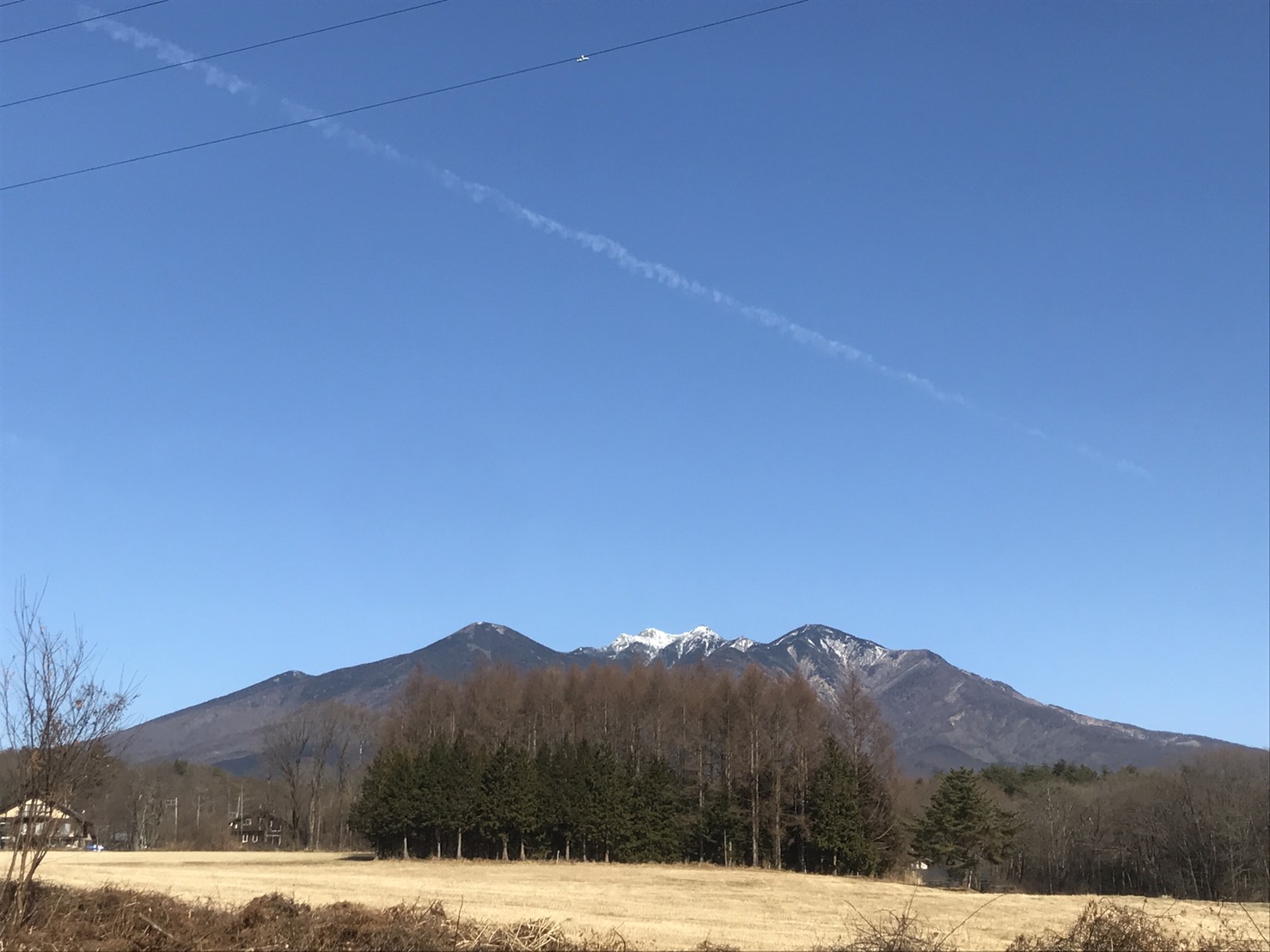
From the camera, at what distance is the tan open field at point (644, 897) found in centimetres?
2650

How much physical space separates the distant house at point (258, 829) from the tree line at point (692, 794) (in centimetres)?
5342

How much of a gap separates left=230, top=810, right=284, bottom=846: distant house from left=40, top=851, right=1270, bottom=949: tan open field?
61128 millimetres

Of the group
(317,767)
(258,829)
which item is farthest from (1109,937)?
(258,829)

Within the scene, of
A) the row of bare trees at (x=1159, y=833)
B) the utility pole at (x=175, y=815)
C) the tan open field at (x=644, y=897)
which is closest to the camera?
the tan open field at (x=644, y=897)

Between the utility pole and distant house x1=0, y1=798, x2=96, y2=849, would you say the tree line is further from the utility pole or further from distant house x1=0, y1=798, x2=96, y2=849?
distant house x1=0, y1=798, x2=96, y2=849

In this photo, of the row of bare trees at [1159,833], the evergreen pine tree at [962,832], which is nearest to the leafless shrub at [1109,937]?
the evergreen pine tree at [962,832]

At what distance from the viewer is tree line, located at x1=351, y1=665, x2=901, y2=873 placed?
7375 cm

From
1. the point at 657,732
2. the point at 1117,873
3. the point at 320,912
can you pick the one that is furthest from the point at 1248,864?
the point at 320,912

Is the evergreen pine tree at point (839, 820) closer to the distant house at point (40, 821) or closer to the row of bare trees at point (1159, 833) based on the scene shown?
the row of bare trees at point (1159, 833)

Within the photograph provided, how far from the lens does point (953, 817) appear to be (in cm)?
6631

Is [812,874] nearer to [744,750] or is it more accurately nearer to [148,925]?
[744,750]

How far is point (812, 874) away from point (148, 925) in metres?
56.9

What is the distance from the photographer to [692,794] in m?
82.9

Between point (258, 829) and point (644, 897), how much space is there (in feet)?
385
